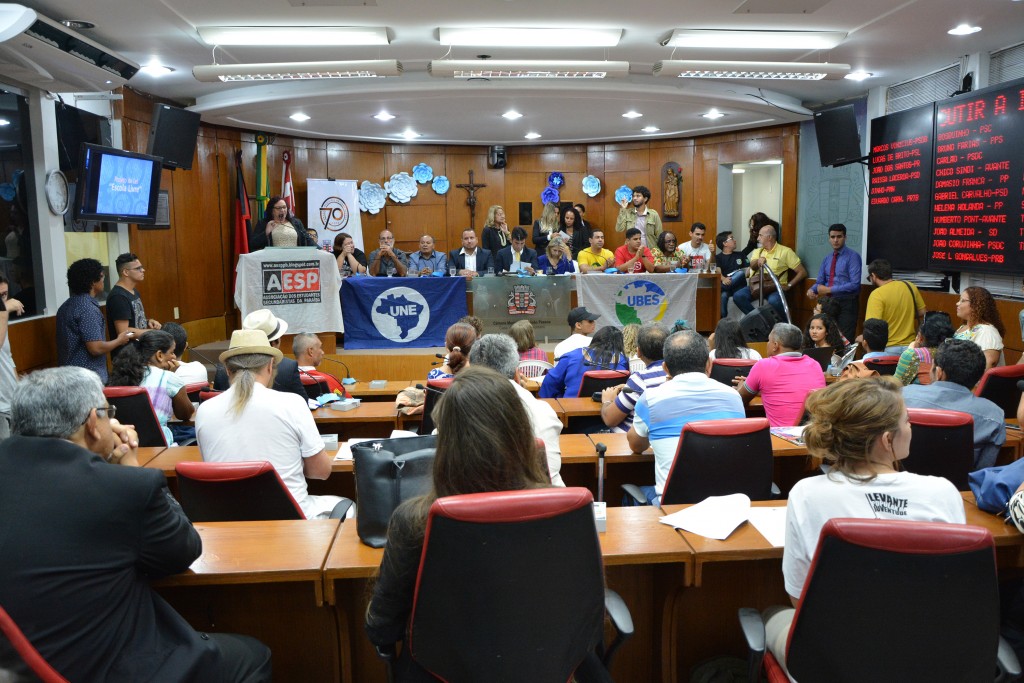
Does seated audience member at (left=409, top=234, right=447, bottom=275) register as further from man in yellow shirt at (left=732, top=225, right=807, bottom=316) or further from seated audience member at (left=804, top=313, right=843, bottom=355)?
seated audience member at (left=804, top=313, right=843, bottom=355)

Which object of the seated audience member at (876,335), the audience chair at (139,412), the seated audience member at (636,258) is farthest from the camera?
the seated audience member at (636,258)

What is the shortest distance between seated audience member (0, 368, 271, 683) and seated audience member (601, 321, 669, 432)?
2230 mm

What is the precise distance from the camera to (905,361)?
15.0 feet

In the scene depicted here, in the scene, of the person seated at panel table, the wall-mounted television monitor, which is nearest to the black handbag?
the wall-mounted television monitor

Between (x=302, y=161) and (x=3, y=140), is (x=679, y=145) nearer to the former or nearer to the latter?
(x=302, y=161)

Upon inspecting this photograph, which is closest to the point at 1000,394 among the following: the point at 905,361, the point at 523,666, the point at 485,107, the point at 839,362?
the point at 905,361

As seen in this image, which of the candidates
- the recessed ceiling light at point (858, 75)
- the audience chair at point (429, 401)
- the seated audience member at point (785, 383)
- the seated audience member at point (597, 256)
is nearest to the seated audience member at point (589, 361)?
the seated audience member at point (785, 383)

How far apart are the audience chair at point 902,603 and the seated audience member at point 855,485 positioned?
0.22 meters

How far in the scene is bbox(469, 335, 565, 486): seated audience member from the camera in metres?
3.04

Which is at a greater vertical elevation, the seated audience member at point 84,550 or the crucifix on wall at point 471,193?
the crucifix on wall at point 471,193

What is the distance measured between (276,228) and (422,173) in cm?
381

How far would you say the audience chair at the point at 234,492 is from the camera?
2490 mm

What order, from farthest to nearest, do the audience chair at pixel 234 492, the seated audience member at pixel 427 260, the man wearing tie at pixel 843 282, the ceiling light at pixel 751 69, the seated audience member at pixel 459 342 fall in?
the seated audience member at pixel 427 260 → the man wearing tie at pixel 843 282 → the ceiling light at pixel 751 69 → the seated audience member at pixel 459 342 → the audience chair at pixel 234 492

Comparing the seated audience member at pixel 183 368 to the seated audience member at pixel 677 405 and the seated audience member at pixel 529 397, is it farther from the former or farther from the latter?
the seated audience member at pixel 677 405
